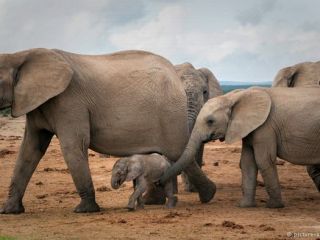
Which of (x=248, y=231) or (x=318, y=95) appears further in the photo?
(x=318, y=95)

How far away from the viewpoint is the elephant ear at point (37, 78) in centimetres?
885

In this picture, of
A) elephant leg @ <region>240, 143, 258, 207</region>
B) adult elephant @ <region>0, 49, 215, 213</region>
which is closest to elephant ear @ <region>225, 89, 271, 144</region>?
elephant leg @ <region>240, 143, 258, 207</region>

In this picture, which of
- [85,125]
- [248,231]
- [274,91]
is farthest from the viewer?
[274,91]

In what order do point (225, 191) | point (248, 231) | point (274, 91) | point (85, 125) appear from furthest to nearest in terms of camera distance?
point (225, 191) → point (274, 91) → point (85, 125) → point (248, 231)

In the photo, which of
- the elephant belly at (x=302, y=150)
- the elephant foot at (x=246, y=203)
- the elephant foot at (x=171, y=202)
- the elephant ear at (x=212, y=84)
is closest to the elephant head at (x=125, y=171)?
the elephant foot at (x=171, y=202)

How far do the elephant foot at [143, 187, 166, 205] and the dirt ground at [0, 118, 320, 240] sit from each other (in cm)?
30

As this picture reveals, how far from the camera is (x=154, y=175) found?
30.4 feet

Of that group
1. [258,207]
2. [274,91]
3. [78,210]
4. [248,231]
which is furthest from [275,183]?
[78,210]

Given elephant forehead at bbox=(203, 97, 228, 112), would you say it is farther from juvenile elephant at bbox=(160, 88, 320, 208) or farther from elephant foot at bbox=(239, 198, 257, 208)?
elephant foot at bbox=(239, 198, 257, 208)

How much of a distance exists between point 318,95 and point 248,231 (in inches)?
104

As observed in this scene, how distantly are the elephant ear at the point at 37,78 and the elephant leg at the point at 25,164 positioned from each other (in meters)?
0.60

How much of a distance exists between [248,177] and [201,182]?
728 mm

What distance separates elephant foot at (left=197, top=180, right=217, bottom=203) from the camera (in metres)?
10.1

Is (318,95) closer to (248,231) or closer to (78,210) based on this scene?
(248,231)
